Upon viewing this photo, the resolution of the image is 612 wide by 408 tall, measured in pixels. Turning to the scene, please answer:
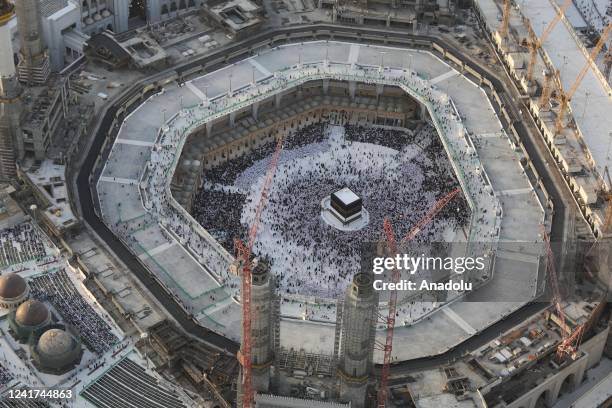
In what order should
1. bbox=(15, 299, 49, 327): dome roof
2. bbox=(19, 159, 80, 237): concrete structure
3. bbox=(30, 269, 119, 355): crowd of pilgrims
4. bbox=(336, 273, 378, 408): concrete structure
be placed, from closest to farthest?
bbox=(336, 273, 378, 408): concrete structure < bbox=(15, 299, 49, 327): dome roof < bbox=(30, 269, 119, 355): crowd of pilgrims < bbox=(19, 159, 80, 237): concrete structure

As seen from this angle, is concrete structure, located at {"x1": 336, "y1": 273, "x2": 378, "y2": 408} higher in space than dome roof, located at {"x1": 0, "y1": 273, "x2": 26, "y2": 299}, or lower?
higher

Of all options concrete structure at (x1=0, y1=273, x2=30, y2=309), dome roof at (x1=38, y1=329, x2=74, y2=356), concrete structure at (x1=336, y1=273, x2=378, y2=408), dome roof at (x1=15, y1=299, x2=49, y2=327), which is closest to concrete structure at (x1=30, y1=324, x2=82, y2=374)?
dome roof at (x1=38, y1=329, x2=74, y2=356)

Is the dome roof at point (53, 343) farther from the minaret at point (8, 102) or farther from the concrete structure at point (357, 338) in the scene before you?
the minaret at point (8, 102)

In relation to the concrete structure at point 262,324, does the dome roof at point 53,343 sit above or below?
below

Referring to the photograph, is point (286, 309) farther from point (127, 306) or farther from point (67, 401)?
point (67, 401)

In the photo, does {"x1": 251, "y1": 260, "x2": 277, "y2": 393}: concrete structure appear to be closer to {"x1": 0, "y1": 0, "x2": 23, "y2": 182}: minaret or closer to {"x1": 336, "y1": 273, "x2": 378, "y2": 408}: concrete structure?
{"x1": 336, "y1": 273, "x2": 378, "y2": 408}: concrete structure

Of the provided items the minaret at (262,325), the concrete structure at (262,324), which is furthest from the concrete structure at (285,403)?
the concrete structure at (262,324)

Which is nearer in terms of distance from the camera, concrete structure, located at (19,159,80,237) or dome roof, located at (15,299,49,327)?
dome roof, located at (15,299,49,327)
